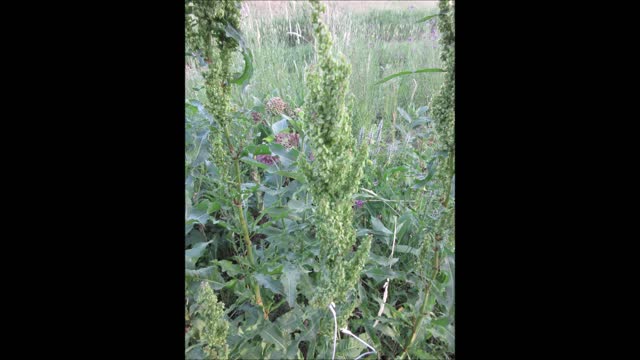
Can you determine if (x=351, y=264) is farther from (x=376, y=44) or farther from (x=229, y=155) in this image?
(x=376, y=44)

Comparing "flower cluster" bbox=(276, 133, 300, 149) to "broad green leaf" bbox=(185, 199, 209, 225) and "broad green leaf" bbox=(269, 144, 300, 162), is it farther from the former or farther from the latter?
"broad green leaf" bbox=(185, 199, 209, 225)

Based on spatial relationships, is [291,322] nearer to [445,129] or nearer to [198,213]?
[198,213]

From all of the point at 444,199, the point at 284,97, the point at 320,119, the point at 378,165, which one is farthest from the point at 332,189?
the point at 284,97

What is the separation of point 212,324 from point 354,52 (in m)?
1.27

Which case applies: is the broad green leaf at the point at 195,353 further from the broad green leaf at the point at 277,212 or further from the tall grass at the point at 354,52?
the tall grass at the point at 354,52

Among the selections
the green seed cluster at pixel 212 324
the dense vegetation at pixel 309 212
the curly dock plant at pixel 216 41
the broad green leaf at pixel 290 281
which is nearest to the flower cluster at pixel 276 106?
the dense vegetation at pixel 309 212

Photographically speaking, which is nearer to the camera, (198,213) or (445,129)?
(445,129)

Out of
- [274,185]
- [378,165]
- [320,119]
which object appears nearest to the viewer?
[320,119]

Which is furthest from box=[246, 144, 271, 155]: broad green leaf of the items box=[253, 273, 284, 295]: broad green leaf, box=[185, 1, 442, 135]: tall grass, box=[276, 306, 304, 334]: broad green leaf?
box=[276, 306, 304, 334]: broad green leaf

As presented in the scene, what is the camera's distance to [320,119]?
32.4 inches

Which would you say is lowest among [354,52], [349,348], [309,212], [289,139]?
[349,348]

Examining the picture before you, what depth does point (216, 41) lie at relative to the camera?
2.88 feet

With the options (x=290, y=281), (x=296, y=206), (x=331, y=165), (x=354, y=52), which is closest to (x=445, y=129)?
(x=331, y=165)
